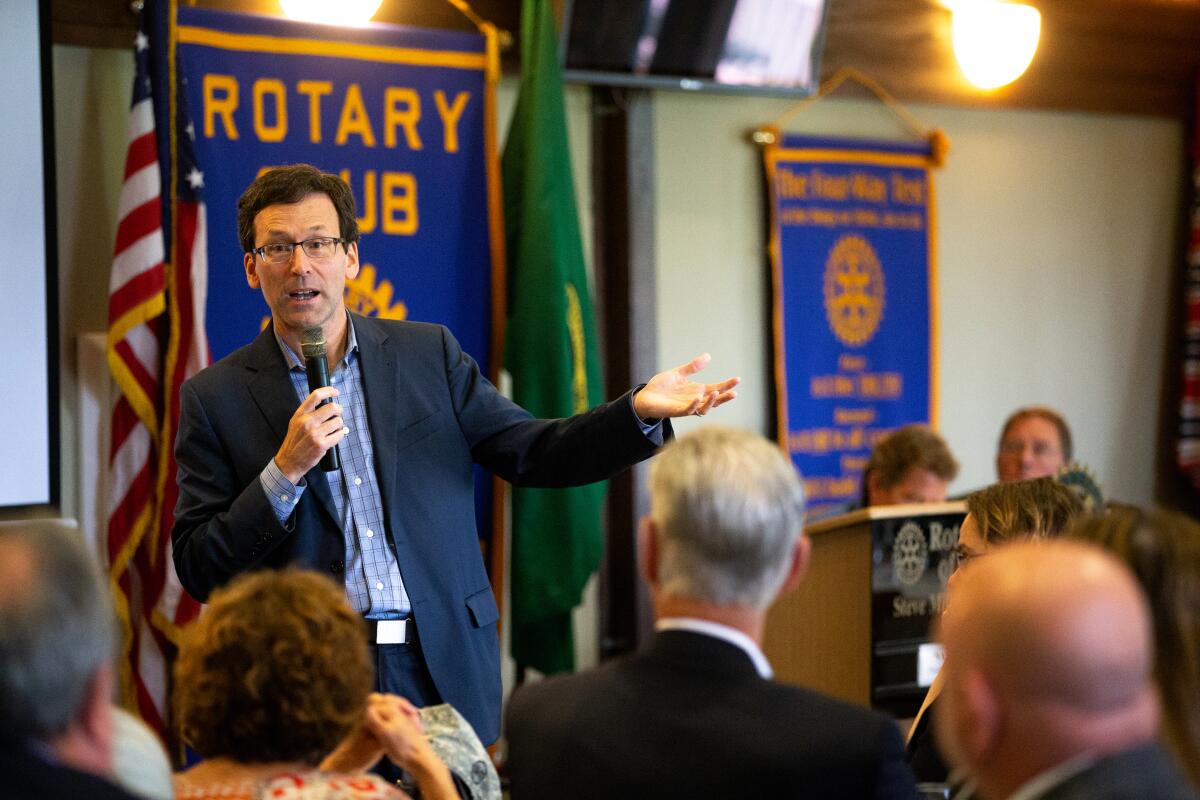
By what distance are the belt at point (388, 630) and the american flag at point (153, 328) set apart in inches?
63.2

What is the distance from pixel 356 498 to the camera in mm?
2461

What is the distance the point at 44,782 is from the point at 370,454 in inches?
50.1

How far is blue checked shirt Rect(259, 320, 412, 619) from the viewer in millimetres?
2320

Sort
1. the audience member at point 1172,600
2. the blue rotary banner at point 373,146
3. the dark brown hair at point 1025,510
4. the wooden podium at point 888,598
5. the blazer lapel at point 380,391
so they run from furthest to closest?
the blue rotary banner at point 373,146
the wooden podium at point 888,598
the blazer lapel at point 380,391
the dark brown hair at point 1025,510
the audience member at point 1172,600

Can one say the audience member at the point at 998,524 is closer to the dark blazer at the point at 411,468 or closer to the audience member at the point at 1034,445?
the dark blazer at the point at 411,468

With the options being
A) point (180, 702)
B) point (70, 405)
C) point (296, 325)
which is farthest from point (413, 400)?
point (70, 405)

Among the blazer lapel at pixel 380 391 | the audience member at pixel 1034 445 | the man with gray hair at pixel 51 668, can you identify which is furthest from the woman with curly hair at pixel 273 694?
the audience member at pixel 1034 445

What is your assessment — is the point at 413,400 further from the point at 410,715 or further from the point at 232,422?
the point at 410,715

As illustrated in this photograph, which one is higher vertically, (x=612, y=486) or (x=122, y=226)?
(x=122, y=226)

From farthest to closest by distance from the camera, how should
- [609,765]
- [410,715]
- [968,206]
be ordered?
[968,206] → [410,715] → [609,765]

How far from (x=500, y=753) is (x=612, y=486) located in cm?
109

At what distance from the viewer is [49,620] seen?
1305mm

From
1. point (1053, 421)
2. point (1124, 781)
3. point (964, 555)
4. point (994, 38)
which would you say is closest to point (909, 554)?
point (1053, 421)

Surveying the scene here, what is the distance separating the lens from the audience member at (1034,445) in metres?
4.63
